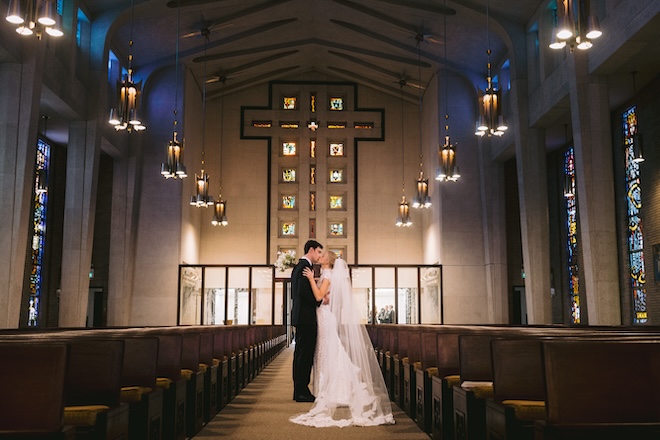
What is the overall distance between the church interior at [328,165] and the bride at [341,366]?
46 cm

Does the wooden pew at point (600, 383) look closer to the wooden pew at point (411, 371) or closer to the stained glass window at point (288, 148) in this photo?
the wooden pew at point (411, 371)

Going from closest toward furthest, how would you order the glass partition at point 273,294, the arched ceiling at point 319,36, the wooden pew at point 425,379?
the wooden pew at point 425,379
the arched ceiling at point 319,36
the glass partition at point 273,294

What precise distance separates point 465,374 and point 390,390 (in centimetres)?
374

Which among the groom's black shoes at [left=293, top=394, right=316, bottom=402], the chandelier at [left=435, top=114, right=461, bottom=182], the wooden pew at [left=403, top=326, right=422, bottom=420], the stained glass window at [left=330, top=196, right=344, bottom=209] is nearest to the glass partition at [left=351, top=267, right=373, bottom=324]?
the stained glass window at [left=330, top=196, right=344, bottom=209]

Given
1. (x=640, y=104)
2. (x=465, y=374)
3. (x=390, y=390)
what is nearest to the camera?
(x=465, y=374)

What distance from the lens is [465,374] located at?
4.34 metres

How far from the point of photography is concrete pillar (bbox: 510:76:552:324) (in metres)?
15.9

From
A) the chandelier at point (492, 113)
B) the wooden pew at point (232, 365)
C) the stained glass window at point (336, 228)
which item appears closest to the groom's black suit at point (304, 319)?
the wooden pew at point (232, 365)

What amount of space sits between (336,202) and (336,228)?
3.08 ft

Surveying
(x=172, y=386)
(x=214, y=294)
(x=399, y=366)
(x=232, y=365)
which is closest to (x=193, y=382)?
(x=172, y=386)

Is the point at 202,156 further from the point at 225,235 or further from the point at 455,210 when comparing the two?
→ the point at 455,210

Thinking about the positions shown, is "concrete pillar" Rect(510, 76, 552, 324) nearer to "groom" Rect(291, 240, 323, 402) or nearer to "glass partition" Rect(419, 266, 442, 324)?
"glass partition" Rect(419, 266, 442, 324)

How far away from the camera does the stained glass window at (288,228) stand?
24062 mm

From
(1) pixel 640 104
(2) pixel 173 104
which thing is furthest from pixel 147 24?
(1) pixel 640 104
